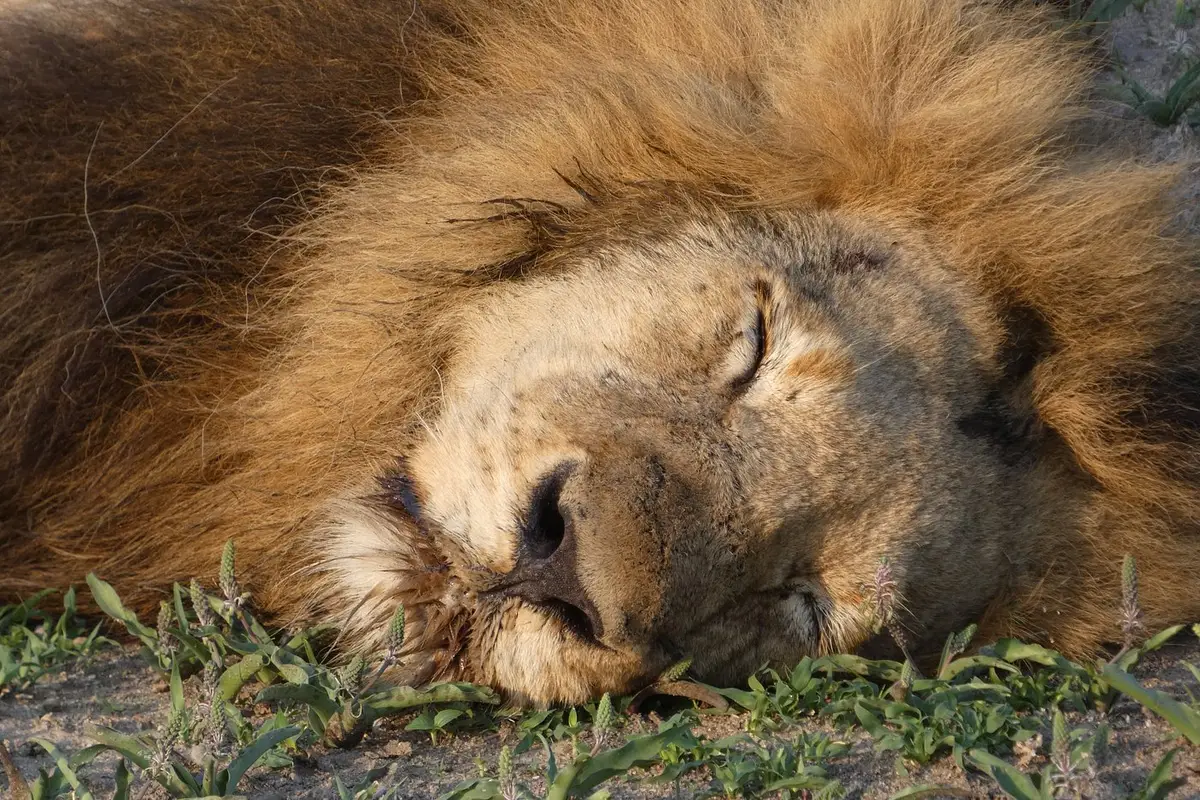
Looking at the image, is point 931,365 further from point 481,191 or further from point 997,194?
point 481,191

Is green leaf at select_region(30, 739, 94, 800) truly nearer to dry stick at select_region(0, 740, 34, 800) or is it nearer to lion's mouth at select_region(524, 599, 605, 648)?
dry stick at select_region(0, 740, 34, 800)

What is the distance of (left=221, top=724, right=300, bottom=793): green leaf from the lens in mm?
2109

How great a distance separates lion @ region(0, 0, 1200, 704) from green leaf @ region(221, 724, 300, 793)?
1.28 feet

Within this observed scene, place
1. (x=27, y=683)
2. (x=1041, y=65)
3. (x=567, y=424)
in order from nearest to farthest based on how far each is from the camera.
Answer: (x=567, y=424) → (x=27, y=683) → (x=1041, y=65)

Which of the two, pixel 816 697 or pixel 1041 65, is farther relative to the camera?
pixel 1041 65

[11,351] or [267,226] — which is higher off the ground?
[267,226]

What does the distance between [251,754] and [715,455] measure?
911 millimetres

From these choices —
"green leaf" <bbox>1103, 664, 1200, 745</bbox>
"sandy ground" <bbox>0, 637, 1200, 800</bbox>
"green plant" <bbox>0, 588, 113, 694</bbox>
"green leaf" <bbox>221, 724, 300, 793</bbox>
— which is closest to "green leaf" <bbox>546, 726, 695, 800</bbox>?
"sandy ground" <bbox>0, 637, 1200, 800</bbox>

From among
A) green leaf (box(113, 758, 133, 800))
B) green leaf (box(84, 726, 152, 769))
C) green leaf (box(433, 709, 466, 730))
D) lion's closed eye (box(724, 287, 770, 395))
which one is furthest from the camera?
lion's closed eye (box(724, 287, 770, 395))

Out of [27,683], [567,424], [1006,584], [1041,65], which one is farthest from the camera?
[1041,65]

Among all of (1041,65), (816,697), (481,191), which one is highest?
(1041,65)

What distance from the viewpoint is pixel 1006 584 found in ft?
9.21

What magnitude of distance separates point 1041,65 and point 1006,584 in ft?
3.64

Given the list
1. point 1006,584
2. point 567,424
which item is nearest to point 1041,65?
point 1006,584
